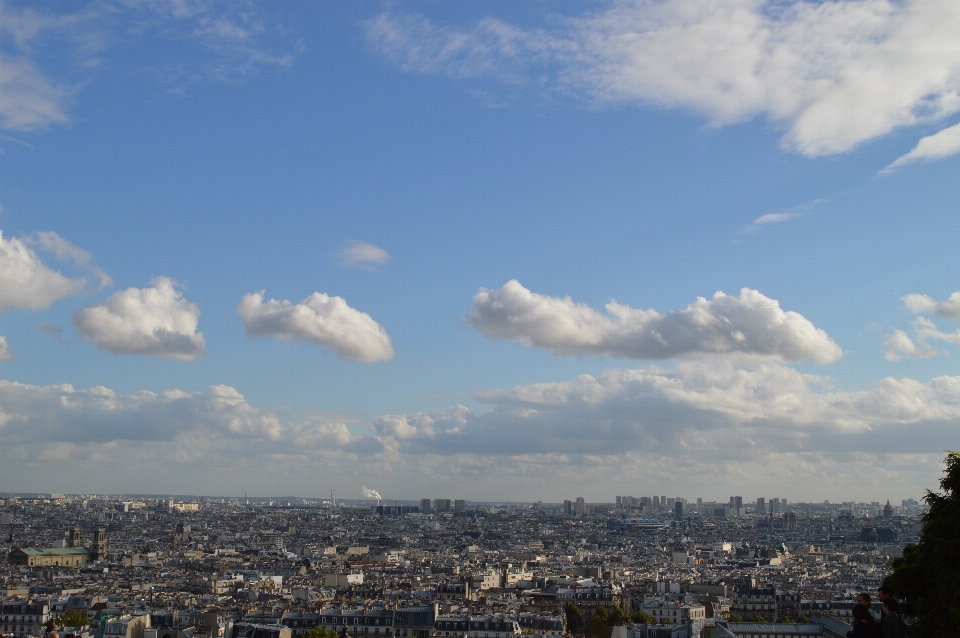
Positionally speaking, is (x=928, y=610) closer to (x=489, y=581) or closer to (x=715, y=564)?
(x=489, y=581)

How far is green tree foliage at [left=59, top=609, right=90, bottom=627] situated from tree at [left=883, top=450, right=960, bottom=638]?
4567 centimetres

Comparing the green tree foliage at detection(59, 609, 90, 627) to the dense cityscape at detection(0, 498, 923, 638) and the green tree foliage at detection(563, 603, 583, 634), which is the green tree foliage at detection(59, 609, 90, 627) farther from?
the green tree foliage at detection(563, 603, 583, 634)

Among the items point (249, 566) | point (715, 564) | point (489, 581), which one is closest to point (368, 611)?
point (489, 581)

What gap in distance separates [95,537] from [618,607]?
95.3 m

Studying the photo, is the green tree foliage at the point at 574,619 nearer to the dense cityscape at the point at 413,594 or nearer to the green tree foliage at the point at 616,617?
the dense cityscape at the point at 413,594

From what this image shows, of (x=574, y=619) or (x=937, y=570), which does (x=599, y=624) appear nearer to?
(x=574, y=619)

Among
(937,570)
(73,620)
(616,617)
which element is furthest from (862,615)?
(616,617)

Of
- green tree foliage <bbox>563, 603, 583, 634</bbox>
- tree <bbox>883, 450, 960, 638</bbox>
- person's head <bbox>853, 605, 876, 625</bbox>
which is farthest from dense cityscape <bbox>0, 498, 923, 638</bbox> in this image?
person's head <bbox>853, 605, 876, 625</bbox>

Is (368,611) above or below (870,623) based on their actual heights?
below

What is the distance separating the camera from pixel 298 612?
68375mm

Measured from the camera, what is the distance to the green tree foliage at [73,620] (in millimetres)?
64250

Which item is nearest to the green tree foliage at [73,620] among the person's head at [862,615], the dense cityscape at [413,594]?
the dense cityscape at [413,594]

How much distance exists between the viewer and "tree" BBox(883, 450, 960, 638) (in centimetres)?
3092

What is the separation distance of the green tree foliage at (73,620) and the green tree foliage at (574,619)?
28556 mm
